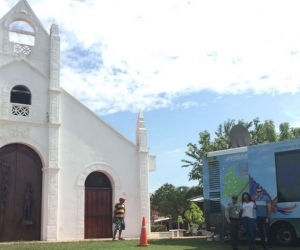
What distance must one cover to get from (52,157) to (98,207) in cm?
301

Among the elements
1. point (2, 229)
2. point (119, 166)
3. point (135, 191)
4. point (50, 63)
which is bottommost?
point (2, 229)

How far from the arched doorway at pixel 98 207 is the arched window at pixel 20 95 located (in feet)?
14.0

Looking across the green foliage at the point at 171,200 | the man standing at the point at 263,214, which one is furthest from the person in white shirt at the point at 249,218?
the green foliage at the point at 171,200

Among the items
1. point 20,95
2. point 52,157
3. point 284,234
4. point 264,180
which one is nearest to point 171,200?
point 52,157

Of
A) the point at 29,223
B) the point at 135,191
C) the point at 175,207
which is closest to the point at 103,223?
the point at 135,191

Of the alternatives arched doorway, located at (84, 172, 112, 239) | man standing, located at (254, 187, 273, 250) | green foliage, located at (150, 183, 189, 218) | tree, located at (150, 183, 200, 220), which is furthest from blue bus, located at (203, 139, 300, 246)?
green foliage, located at (150, 183, 189, 218)

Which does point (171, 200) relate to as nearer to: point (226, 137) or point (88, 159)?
point (226, 137)

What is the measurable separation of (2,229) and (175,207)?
32.3 m

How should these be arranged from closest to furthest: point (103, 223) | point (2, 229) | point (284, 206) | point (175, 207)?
point (284, 206)
point (2, 229)
point (103, 223)
point (175, 207)

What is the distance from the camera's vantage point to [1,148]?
637 inches

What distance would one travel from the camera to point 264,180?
1191 centimetres

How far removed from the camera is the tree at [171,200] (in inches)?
1790

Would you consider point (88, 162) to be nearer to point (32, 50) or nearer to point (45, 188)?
point (45, 188)

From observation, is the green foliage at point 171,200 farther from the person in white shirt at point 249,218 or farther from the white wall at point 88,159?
the person in white shirt at point 249,218
